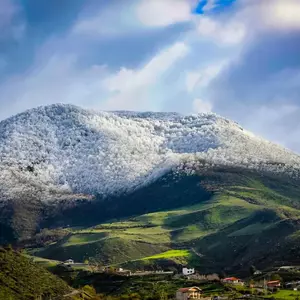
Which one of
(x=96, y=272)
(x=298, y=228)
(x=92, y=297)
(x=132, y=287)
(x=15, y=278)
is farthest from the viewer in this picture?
(x=298, y=228)

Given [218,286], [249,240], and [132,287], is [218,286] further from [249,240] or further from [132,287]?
[249,240]

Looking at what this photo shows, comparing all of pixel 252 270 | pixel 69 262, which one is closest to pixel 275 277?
pixel 252 270

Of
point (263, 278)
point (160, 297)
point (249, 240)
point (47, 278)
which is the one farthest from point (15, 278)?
point (249, 240)

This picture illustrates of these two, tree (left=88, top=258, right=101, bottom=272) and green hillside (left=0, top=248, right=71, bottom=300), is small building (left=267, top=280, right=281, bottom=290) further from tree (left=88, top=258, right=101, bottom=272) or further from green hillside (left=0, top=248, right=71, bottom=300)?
tree (left=88, top=258, right=101, bottom=272)

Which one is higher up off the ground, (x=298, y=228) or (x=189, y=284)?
(x=298, y=228)

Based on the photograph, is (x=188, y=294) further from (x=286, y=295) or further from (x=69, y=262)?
(x=69, y=262)

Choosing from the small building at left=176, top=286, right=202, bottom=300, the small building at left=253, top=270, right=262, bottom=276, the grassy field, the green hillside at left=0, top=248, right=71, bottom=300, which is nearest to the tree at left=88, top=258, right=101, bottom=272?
the small building at left=253, top=270, right=262, bottom=276
